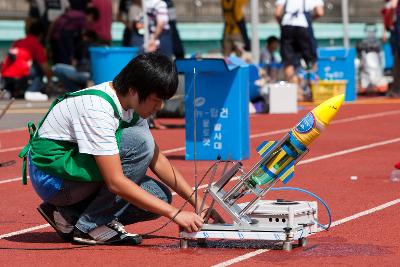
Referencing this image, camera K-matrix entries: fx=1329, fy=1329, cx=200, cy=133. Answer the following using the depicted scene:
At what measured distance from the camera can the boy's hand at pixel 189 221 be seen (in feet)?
24.1

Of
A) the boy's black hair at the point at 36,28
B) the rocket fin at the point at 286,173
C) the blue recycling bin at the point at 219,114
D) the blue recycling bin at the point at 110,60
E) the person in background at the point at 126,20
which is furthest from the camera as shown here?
the boy's black hair at the point at 36,28

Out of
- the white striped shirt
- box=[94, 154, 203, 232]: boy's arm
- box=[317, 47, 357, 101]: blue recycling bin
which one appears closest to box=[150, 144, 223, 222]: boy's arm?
the white striped shirt

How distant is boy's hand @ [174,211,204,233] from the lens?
24.1 ft

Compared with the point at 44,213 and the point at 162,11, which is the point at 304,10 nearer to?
the point at 162,11

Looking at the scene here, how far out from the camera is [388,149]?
1395cm

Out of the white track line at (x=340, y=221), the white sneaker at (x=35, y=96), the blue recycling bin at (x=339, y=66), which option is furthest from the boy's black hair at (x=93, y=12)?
the white track line at (x=340, y=221)

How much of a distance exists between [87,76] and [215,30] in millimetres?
9546

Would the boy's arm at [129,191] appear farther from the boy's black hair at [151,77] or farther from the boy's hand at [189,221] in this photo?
the boy's black hair at [151,77]

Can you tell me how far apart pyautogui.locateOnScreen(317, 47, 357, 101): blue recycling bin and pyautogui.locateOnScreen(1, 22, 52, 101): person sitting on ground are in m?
4.65

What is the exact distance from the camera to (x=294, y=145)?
23.6 ft

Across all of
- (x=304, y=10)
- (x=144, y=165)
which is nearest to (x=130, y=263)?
(x=144, y=165)

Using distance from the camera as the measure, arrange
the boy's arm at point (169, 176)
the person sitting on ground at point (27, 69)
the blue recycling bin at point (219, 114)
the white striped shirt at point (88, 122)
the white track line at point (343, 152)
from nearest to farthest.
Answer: the white striped shirt at point (88, 122)
the boy's arm at point (169, 176)
the white track line at point (343, 152)
the blue recycling bin at point (219, 114)
the person sitting on ground at point (27, 69)

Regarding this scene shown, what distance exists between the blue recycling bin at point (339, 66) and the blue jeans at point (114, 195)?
1427 cm

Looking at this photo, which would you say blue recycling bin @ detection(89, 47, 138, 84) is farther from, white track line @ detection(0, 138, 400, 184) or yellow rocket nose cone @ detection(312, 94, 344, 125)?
yellow rocket nose cone @ detection(312, 94, 344, 125)
